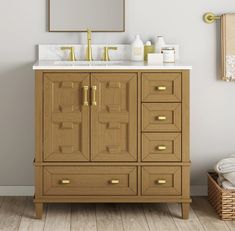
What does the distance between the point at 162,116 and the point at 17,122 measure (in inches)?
41.1

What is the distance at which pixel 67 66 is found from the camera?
397cm

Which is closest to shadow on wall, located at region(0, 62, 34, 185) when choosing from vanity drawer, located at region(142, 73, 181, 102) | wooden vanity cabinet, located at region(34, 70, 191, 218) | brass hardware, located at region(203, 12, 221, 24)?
wooden vanity cabinet, located at region(34, 70, 191, 218)

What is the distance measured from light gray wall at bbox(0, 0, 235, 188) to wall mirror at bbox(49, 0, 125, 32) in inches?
1.9

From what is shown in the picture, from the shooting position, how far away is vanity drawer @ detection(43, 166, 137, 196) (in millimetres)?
4047

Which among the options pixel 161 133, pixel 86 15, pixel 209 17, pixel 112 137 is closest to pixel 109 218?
pixel 112 137

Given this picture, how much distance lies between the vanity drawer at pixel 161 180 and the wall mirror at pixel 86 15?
3.22ft

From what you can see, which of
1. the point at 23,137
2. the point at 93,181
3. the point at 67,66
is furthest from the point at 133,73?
the point at 23,137

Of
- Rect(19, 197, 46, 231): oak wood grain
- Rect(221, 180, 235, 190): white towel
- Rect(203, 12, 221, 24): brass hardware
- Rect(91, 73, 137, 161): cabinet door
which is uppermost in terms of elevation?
Rect(203, 12, 221, 24): brass hardware

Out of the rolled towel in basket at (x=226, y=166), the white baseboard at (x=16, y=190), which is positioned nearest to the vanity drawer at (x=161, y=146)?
the rolled towel in basket at (x=226, y=166)

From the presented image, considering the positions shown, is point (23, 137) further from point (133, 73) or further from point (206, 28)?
point (206, 28)

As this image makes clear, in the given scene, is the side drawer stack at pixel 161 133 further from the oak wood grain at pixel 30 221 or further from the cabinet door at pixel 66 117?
the oak wood grain at pixel 30 221

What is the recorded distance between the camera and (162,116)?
4012 mm

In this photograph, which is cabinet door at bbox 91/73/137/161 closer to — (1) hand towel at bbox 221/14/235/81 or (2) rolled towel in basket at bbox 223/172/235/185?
(2) rolled towel in basket at bbox 223/172/235/185

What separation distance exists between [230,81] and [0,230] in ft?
5.81
